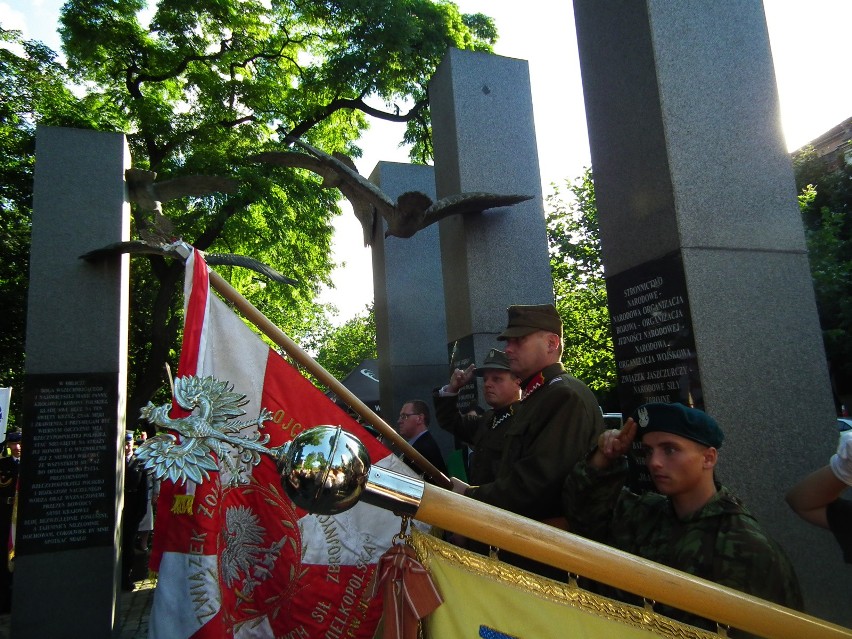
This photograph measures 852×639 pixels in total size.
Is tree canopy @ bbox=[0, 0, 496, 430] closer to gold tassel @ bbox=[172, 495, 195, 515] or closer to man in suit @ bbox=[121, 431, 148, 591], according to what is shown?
man in suit @ bbox=[121, 431, 148, 591]

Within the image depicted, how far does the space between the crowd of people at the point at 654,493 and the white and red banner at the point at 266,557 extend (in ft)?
1.36

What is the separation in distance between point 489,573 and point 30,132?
16.6 m

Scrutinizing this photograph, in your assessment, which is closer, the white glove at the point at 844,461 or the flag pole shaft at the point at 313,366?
the white glove at the point at 844,461

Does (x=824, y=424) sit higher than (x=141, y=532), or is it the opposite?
(x=824, y=424)

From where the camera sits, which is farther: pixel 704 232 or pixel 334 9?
pixel 334 9

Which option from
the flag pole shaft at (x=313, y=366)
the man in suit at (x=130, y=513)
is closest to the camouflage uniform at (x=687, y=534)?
the flag pole shaft at (x=313, y=366)

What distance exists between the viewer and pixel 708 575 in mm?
1857

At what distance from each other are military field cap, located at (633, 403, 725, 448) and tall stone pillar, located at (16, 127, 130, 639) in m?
5.60

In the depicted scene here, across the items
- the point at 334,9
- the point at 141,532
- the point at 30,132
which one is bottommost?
the point at 141,532

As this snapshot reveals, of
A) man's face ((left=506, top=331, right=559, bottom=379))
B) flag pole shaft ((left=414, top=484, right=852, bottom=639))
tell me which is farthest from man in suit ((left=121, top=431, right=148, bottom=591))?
flag pole shaft ((left=414, top=484, right=852, bottom=639))

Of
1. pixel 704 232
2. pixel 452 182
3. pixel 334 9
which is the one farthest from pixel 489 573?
pixel 334 9

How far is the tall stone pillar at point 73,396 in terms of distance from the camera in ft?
19.2

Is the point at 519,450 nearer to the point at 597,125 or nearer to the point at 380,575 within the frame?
the point at 380,575

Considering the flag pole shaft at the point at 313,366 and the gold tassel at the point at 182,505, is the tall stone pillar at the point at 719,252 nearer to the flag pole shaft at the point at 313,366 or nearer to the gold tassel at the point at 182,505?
the flag pole shaft at the point at 313,366
